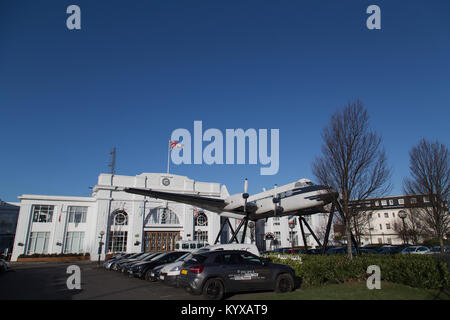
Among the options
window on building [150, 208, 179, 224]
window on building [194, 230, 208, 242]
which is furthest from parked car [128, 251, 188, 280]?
window on building [194, 230, 208, 242]

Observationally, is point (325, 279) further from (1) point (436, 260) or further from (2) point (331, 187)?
(2) point (331, 187)

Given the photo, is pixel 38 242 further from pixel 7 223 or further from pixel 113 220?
pixel 7 223

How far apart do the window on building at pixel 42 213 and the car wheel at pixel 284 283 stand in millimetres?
41264

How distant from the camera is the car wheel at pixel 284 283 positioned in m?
10.1

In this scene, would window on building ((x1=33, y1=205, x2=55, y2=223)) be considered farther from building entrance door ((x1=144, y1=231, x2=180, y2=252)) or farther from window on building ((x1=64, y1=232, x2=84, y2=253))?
building entrance door ((x1=144, y1=231, x2=180, y2=252))

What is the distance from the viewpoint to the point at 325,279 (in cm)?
1188

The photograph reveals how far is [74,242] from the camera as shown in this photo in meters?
41.3

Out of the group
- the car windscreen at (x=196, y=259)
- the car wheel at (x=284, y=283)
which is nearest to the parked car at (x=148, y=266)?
the car windscreen at (x=196, y=259)

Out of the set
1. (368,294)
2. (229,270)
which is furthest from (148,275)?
(368,294)

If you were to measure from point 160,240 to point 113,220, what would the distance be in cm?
783

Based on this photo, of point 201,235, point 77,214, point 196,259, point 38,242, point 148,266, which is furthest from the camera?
point 201,235

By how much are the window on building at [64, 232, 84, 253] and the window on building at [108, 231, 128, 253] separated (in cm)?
460

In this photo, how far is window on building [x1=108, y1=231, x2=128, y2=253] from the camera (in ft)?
135
